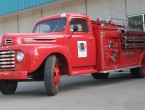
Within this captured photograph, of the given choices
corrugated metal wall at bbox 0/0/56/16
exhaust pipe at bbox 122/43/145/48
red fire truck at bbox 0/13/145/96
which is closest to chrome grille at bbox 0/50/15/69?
red fire truck at bbox 0/13/145/96

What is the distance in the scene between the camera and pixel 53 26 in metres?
9.86

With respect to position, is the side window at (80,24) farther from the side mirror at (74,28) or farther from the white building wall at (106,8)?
A: the white building wall at (106,8)

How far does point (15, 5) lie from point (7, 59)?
46.1 feet

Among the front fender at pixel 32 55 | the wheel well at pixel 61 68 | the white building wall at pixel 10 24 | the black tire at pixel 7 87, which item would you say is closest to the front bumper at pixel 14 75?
the front fender at pixel 32 55

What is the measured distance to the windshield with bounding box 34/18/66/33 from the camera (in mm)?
9672

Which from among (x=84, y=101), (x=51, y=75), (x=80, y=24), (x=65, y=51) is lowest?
(x=84, y=101)

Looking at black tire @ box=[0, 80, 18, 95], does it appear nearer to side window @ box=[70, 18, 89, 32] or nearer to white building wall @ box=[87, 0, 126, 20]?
side window @ box=[70, 18, 89, 32]

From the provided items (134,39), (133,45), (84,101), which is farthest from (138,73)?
(84,101)

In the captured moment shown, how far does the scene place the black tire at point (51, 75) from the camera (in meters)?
8.28

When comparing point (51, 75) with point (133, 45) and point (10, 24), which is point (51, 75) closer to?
point (133, 45)

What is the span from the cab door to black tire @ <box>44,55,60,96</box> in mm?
953

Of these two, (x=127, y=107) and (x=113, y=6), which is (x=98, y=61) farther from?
(x=113, y=6)

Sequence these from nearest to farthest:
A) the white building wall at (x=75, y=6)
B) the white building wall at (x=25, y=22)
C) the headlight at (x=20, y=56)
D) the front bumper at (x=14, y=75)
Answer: the front bumper at (x=14, y=75) < the headlight at (x=20, y=56) < the white building wall at (x=75, y=6) < the white building wall at (x=25, y=22)

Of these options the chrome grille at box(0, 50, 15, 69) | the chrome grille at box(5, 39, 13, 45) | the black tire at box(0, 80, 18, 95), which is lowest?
the black tire at box(0, 80, 18, 95)
